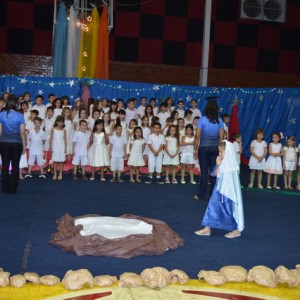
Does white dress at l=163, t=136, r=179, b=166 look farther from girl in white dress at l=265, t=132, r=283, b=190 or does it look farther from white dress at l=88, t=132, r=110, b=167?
girl in white dress at l=265, t=132, r=283, b=190

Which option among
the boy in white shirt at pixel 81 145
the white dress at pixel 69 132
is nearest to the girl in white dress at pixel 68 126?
the white dress at pixel 69 132

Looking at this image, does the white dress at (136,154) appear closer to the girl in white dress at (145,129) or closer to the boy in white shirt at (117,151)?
the boy in white shirt at (117,151)

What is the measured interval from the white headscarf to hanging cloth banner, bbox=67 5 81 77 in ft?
24.5

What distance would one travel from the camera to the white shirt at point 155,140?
10391 millimetres

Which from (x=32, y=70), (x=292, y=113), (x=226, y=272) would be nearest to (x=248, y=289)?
(x=226, y=272)

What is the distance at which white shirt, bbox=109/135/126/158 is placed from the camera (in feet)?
33.8

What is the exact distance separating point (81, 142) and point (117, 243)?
4.96 meters

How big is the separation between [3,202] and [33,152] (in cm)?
252

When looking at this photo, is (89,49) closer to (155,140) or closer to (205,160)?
(155,140)

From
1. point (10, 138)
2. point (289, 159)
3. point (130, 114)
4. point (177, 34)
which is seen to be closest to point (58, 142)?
point (10, 138)

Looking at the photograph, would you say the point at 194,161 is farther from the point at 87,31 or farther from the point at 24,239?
the point at 24,239

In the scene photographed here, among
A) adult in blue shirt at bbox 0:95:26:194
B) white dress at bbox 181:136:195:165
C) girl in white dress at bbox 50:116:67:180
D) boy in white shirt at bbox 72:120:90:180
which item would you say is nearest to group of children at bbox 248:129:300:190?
white dress at bbox 181:136:195:165

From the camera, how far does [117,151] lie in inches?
405

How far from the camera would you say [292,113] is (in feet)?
44.1
